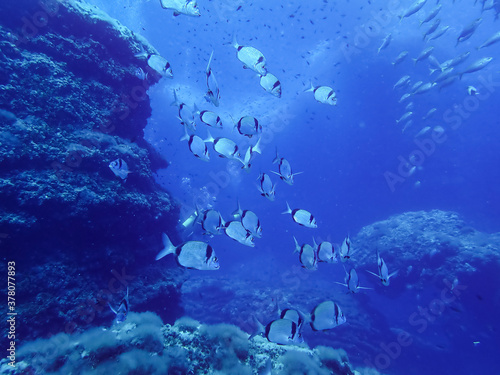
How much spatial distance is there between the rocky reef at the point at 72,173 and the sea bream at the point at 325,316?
588cm

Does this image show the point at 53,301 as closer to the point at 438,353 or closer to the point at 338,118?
the point at 438,353

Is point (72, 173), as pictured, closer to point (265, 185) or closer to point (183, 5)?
point (183, 5)

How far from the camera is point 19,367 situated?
3820 millimetres

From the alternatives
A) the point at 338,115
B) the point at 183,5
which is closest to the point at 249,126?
the point at 183,5

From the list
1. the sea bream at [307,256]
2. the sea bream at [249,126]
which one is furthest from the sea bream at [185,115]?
the sea bream at [307,256]

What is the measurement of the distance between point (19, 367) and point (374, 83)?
130 ft

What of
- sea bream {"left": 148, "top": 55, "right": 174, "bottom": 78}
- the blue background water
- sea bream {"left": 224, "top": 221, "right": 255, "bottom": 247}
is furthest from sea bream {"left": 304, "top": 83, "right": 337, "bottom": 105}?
the blue background water

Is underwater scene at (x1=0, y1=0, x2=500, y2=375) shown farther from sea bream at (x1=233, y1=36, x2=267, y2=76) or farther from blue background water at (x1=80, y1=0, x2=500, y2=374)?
blue background water at (x1=80, y1=0, x2=500, y2=374)

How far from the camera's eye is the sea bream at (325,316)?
3443 mm

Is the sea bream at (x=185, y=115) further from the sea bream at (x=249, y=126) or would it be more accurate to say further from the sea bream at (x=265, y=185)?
the sea bream at (x=265, y=185)

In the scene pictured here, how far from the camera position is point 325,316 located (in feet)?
11.4

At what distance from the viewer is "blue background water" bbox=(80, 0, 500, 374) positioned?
24812 millimetres

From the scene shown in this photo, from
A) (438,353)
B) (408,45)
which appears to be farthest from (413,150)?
(438,353)

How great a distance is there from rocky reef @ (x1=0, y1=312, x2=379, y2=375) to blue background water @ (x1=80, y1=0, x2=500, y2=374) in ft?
34.8
